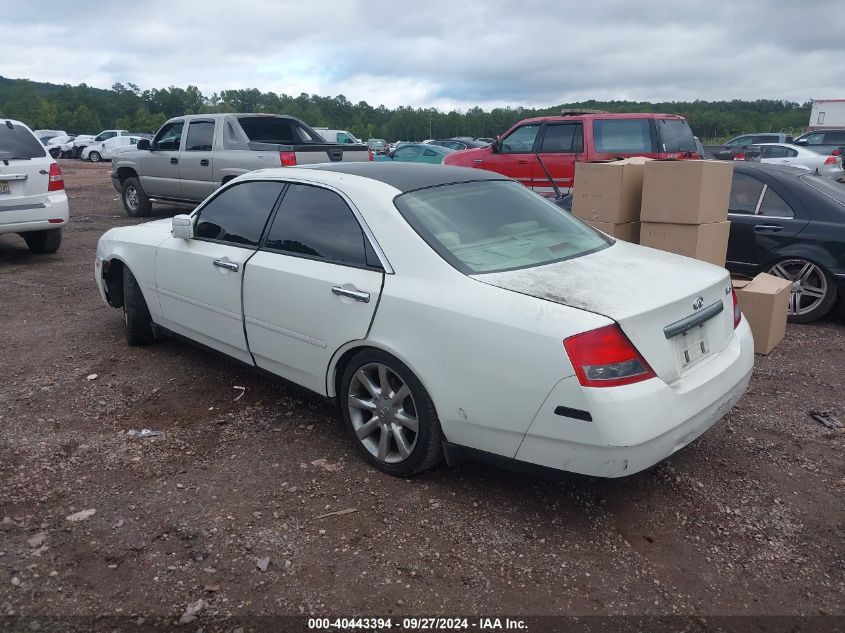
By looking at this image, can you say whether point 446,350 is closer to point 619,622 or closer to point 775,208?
point 619,622

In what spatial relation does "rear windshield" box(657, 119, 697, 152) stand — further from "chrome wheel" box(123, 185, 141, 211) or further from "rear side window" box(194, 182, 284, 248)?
"chrome wheel" box(123, 185, 141, 211)

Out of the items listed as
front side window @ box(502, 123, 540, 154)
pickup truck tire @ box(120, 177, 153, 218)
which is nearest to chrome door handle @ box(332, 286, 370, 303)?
front side window @ box(502, 123, 540, 154)

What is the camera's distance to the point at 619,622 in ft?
8.29

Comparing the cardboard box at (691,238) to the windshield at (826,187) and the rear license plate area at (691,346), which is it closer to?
the windshield at (826,187)

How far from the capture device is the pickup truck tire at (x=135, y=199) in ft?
41.1

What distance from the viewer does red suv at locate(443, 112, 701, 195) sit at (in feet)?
33.4

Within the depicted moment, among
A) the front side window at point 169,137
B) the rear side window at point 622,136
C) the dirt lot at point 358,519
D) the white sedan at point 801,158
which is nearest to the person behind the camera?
the dirt lot at point 358,519

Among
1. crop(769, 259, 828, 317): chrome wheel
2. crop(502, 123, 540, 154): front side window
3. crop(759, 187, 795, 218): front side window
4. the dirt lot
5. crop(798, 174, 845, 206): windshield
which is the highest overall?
crop(502, 123, 540, 154): front side window

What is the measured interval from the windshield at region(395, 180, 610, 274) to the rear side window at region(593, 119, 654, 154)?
261 inches

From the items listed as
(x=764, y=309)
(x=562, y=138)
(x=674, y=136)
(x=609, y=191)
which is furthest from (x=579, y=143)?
(x=764, y=309)

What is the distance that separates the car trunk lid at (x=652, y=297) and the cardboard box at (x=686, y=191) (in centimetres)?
214

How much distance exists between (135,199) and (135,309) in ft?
27.5

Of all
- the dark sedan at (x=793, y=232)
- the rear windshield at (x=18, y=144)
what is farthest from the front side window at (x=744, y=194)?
the rear windshield at (x=18, y=144)

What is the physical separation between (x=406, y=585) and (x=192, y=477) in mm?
1418
